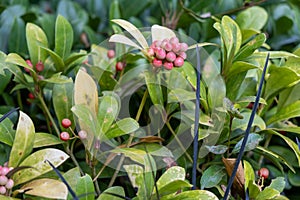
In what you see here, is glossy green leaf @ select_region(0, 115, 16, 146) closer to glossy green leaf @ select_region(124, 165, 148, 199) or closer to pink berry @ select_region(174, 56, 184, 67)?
glossy green leaf @ select_region(124, 165, 148, 199)

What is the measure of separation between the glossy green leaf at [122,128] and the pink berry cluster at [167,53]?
0.37 ft

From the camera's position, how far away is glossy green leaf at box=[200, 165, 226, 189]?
86 cm

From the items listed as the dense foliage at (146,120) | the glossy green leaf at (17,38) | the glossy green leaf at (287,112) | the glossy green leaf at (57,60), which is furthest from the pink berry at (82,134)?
the glossy green leaf at (17,38)

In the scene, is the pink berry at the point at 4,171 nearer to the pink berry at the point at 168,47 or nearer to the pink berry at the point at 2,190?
the pink berry at the point at 2,190

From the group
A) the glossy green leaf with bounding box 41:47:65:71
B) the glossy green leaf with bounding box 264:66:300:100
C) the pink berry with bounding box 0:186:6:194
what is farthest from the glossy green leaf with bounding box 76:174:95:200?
the glossy green leaf with bounding box 264:66:300:100

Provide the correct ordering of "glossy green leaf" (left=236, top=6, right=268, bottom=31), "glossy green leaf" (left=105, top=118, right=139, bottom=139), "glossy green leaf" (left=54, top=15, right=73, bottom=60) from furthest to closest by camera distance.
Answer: "glossy green leaf" (left=236, top=6, right=268, bottom=31)
"glossy green leaf" (left=54, top=15, right=73, bottom=60)
"glossy green leaf" (left=105, top=118, right=139, bottom=139)

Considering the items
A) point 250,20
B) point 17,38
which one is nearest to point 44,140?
point 17,38

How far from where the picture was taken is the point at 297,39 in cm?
143

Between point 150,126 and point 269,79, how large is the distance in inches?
9.5

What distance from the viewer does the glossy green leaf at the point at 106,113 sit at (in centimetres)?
84

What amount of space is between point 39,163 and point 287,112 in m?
0.47

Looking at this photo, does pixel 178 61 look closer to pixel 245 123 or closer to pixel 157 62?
pixel 157 62

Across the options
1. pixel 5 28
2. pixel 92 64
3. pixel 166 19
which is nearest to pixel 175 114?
pixel 92 64

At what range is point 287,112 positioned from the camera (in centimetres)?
97
